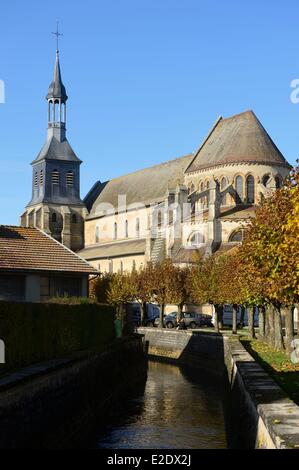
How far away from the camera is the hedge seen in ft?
56.1

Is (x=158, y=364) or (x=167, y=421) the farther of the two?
(x=158, y=364)

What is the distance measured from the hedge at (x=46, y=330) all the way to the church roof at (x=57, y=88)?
2672 inches

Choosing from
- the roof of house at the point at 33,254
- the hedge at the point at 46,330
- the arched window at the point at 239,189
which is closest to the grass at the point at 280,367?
the hedge at the point at 46,330

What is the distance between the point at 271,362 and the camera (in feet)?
80.9

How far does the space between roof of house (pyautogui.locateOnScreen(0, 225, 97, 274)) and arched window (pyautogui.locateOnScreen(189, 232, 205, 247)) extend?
109ft

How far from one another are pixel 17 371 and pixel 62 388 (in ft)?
6.83

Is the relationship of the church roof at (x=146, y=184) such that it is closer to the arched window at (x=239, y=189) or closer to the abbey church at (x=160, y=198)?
the abbey church at (x=160, y=198)

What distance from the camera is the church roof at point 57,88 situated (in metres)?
93.4

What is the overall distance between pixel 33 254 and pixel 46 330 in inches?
556

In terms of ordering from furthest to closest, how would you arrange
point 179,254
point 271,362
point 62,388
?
1. point 179,254
2. point 271,362
3. point 62,388

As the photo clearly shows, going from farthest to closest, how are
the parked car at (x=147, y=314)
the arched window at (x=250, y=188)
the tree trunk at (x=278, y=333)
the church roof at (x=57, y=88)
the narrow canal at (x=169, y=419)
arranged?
1. the church roof at (x=57, y=88)
2. the arched window at (x=250, y=188)
3. the parked car at (x=147, y=314)
4. the tree trunk at (x=278, y=333)
5. the narrow canal at (x=169, y=419)

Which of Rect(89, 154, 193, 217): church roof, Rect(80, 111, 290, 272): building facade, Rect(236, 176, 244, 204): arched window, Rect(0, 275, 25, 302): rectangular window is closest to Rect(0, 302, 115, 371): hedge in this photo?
Rect(0, 275, 25, 302): rectangular window

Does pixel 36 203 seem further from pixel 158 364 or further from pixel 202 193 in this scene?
pixel 158 364
